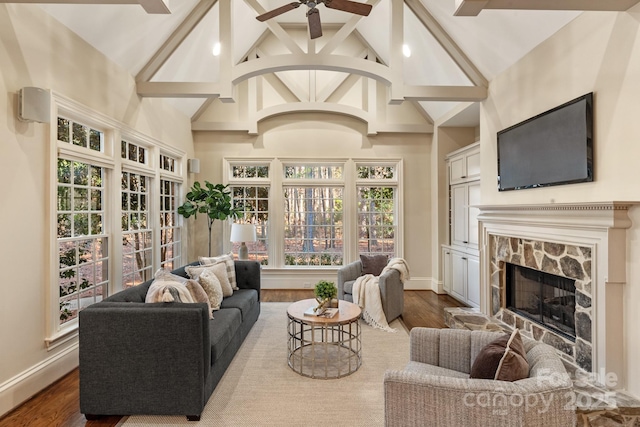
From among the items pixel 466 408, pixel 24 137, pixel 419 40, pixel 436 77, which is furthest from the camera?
pixel 436 77

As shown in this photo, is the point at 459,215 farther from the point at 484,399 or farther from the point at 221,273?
the point at 484,399

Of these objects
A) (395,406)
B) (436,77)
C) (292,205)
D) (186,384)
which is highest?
(436,77)

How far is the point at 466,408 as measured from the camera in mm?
1454

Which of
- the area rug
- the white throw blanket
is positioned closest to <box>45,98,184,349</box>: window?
the area rug

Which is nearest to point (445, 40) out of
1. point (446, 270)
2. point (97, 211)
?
point (446, 270)

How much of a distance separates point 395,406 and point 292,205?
15.6ft

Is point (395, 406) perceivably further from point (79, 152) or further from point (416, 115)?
point (416, 115)

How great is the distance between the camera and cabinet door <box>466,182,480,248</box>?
4789 mm

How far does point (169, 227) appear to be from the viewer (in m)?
5.19

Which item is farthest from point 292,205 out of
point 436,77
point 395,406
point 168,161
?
point 395,406

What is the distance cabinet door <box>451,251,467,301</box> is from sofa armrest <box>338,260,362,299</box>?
1592 millimetres

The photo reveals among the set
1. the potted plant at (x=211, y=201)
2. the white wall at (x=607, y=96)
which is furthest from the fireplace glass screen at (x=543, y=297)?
the potted plant at (x=211, y=201)

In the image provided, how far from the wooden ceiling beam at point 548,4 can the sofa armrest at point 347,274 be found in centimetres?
328

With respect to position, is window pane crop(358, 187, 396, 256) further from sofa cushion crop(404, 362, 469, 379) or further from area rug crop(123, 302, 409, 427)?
sofa cushion crop(404, 362, 469, 379)
